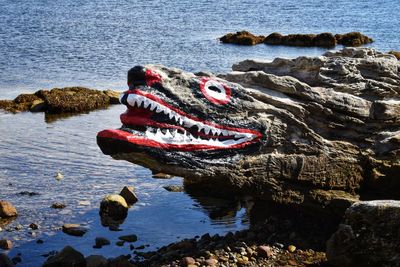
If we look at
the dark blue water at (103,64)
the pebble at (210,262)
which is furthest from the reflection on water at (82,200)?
the pebble at (210,262)

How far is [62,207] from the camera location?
1658 centimetres

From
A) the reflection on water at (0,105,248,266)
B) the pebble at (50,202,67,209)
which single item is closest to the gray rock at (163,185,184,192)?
the reflection on water at (0,105,248,266)

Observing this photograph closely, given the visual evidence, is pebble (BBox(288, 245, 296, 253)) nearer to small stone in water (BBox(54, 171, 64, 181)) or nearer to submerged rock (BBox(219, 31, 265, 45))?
small stone in water (BBox(54, 171, 64, 181))

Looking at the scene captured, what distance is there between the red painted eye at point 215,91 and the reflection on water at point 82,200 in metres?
3.56

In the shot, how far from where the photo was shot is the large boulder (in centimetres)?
1114

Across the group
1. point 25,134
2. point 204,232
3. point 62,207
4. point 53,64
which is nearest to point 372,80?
point 204,232

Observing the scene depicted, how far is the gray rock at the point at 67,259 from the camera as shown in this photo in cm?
1274

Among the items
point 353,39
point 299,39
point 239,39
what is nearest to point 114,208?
point 239,39

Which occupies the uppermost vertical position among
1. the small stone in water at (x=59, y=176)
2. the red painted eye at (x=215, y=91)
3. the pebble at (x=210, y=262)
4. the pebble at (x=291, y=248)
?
the red painted eye at (x=215, y=91)

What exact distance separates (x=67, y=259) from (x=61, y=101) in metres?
16.7

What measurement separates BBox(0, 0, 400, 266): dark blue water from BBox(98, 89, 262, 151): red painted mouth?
10.2ft

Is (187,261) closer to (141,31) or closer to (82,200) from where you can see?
(82,200)

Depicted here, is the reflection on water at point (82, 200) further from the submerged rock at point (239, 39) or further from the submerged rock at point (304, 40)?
the submerged rock at point (304, 40)

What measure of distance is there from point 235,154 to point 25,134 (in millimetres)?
13727
